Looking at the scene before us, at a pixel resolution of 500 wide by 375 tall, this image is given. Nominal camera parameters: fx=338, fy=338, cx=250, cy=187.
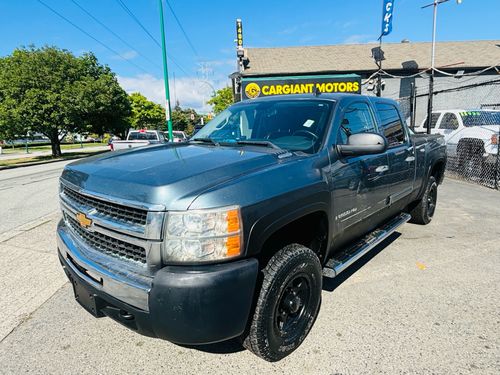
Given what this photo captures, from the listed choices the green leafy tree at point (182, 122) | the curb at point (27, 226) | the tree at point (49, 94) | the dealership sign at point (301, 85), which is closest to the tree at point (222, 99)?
the tree at point (49, 94)

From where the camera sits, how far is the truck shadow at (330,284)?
2500mm

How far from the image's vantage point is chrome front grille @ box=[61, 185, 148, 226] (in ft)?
6.24

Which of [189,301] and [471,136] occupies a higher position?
[471,136]

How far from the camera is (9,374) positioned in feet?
7.51

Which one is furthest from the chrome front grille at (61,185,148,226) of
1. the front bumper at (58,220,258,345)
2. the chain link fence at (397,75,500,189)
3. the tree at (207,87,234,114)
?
the tree at (207,87,234,114)

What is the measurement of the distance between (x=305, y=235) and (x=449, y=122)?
1010 centimetres

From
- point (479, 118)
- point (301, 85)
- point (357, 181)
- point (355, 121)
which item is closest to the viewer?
point (357, 181)

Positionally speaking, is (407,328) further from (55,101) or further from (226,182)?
(55,101)

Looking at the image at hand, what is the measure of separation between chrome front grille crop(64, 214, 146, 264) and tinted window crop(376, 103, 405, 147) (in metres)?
2.93

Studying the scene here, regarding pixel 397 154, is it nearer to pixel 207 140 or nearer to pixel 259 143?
pixel 259 143

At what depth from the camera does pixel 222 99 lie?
48594 millimetres

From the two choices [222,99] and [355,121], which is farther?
[222,99]

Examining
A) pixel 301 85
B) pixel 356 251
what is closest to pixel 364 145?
pixel 356 251

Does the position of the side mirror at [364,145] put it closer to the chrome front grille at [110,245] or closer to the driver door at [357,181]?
the driver door at [357,181]
